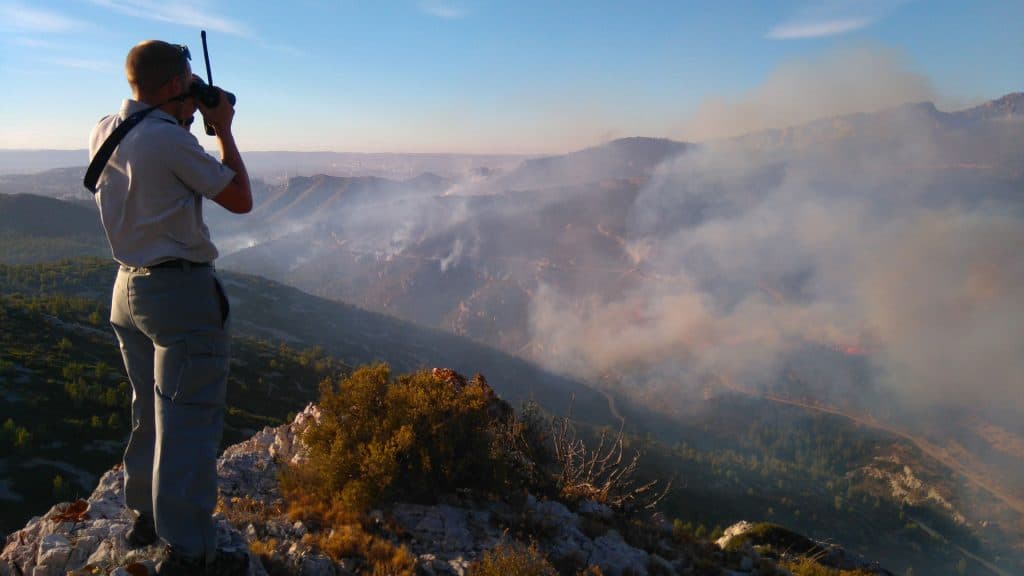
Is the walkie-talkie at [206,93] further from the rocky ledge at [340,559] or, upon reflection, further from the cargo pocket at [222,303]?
the rocky ledge at [340,559]

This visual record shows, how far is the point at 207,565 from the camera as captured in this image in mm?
3719

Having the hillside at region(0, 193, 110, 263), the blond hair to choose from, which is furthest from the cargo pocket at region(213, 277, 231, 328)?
the hillside at region(0, 193, 110, 263)

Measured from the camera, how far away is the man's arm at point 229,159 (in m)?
3.33

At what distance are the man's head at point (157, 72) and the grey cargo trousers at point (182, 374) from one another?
1.06 metres

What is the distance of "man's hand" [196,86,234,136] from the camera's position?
3.38 m

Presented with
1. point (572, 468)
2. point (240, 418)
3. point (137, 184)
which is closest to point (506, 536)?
point (572, 468)

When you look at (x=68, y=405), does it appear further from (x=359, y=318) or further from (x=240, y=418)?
(x=359, y=318)

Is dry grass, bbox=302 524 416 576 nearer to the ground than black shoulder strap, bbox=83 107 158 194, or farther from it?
nearer to the ground

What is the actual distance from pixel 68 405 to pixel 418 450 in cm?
1735

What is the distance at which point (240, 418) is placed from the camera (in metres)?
24.3

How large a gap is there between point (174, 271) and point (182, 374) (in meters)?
0.64

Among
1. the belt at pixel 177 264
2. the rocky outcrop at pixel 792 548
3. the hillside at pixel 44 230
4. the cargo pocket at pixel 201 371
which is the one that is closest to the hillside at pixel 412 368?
the cargo pocket at pixel 201 371

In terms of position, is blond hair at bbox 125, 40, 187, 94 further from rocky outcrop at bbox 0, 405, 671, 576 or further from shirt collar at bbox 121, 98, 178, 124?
rocky outcrop at bbox 0, 405, 671, 576

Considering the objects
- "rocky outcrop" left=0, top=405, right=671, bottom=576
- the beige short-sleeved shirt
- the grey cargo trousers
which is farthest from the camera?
"rocky outcrop" left=0, top=405, right=671, bottom=576
